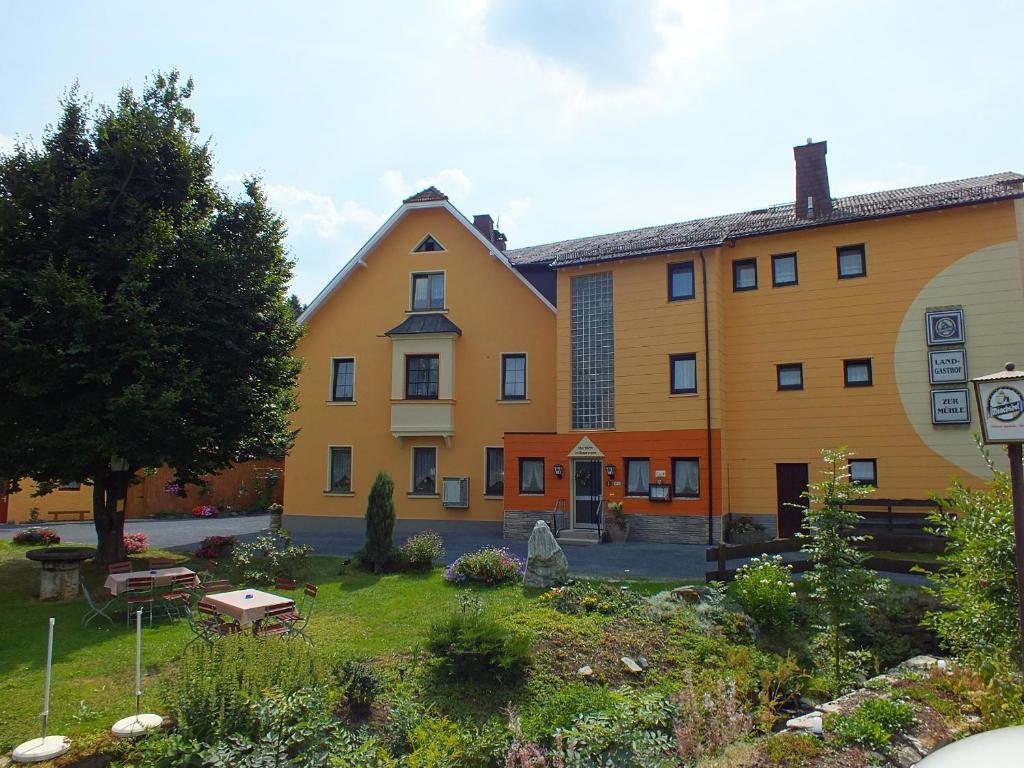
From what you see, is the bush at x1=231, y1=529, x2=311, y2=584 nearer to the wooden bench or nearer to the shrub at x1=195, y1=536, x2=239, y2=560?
the shrub at x1=195, y1=536, x2=239, y2=560

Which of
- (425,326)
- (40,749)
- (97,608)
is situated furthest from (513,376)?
(40,749)

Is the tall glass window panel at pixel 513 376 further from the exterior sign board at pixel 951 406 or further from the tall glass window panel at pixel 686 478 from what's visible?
the exterior sign board at pixel 951 406

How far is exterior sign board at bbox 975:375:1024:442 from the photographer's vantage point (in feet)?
18.2

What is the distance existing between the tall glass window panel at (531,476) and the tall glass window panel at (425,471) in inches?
140

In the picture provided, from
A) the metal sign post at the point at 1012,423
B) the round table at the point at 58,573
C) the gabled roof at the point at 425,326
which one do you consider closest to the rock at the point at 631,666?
the metal sign post at the point at 1012,423

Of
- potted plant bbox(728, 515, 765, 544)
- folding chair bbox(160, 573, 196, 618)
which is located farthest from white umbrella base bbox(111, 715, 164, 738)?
potted plant bbox(728, 515, 765, 544)

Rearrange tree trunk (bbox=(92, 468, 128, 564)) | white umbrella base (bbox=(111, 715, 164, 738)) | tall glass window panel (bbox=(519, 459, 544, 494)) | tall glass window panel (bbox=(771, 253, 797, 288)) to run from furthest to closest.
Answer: tall glass window panel (bbox=(519, 459, 544, 494))
tall glass window panel (bbox=(771, 253, 797, 288))
tree trunk (bbox=(92, 468, 128, 564))
white umbrella base (bbox=(111, 715, 164, 738))

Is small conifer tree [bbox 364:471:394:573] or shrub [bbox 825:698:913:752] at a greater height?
small conifer tree [bbox 364:471:394:573]

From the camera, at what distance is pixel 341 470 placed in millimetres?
24344

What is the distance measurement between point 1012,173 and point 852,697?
18434 mm

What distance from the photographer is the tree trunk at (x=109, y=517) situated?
1425cm

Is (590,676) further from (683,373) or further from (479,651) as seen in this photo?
(683,373)

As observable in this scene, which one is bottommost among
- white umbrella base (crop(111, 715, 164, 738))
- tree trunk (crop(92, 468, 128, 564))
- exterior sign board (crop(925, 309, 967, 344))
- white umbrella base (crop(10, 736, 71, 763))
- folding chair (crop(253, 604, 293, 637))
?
white umbrella base (crop(10, 736, 71, 763))

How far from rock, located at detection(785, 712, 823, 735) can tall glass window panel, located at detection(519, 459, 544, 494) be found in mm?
14673
